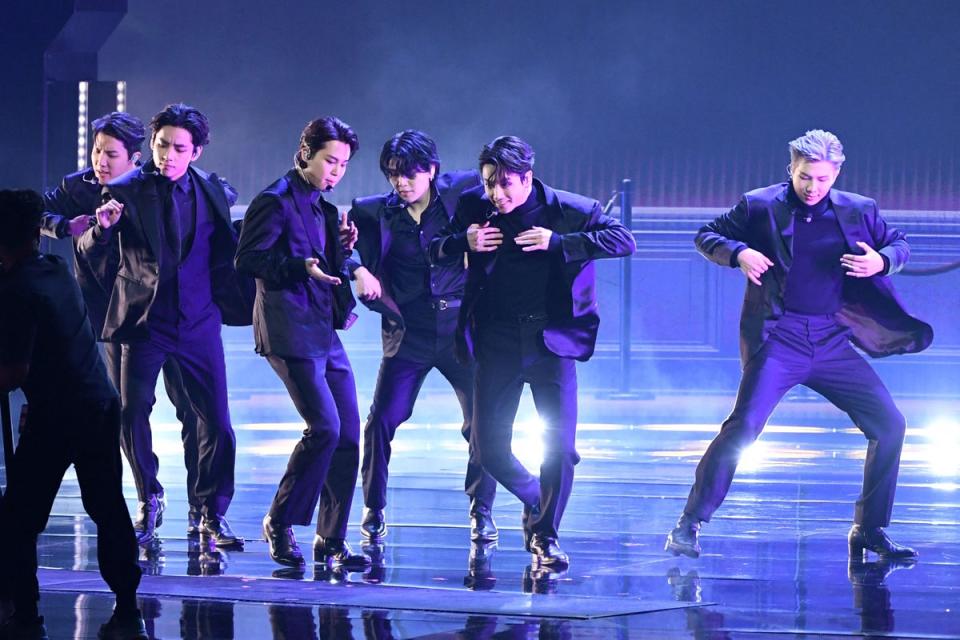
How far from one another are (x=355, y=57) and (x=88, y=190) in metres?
13.5

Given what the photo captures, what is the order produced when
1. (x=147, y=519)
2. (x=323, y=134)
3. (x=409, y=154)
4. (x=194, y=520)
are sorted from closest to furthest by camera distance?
1. (x=323, y=134)
2. (x=147, y=519)
3. (x=409, y=154)
4. (x=194, y=520)

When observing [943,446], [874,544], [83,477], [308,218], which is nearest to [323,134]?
[308,218]

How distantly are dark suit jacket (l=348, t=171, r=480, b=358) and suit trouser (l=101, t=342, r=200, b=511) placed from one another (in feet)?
3.06

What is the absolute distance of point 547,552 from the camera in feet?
22.4

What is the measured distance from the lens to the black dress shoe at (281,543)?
680cm

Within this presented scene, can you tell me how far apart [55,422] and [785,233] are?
323cm

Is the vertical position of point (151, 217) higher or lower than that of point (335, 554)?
higher

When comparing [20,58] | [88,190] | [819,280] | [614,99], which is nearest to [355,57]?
[614,99]

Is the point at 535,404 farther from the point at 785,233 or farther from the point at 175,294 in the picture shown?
the point at 175,294

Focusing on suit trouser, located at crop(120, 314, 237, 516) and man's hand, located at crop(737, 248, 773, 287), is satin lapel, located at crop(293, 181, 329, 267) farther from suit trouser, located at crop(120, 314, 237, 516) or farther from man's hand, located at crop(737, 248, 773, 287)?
man's hand, located at crop(737, 248, 773, 287)

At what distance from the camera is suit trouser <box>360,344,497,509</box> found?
7.69 metres

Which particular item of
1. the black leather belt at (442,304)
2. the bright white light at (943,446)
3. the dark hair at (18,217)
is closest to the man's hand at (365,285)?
the black leather belt at (442,304)

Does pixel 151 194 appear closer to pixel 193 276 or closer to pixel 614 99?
pixel 193 276

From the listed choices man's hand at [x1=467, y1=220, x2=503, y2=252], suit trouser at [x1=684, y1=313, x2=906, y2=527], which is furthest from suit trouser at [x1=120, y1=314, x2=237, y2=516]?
suit trouser at [x1=684, y1=313, x2=906, y2=527]
